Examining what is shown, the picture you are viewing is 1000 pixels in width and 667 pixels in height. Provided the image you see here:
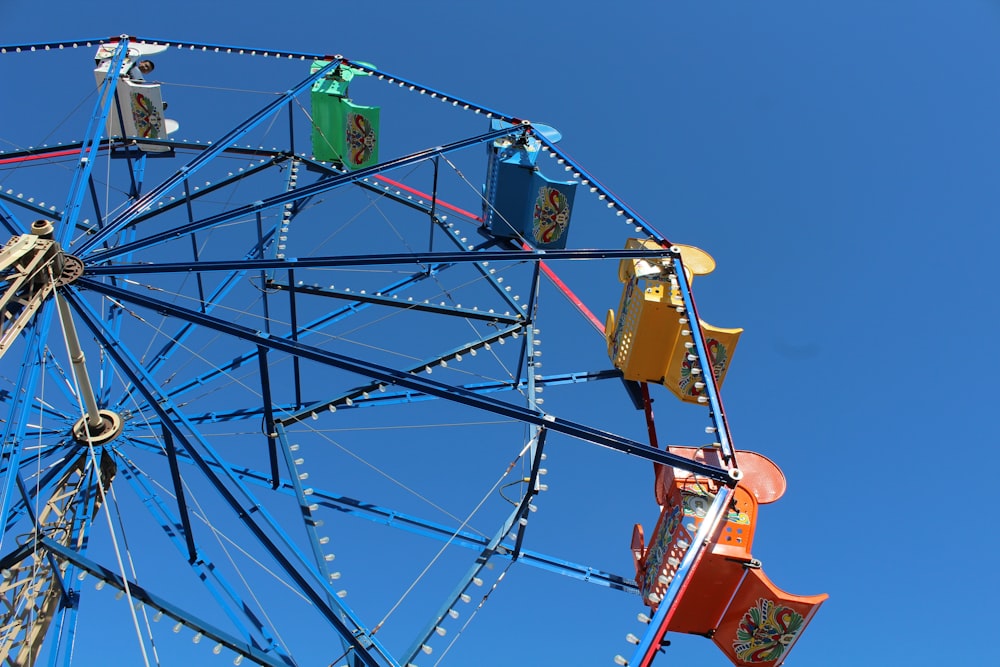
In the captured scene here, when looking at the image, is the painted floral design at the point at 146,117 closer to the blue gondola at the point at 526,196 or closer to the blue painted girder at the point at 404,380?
the blue gondola at the point at 526,196

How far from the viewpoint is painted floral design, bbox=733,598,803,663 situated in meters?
Result: 10.5

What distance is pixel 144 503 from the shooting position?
11766 mm

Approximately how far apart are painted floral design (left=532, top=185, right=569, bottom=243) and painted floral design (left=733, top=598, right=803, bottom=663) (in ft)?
27.7

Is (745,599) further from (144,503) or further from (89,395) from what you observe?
(89,395)

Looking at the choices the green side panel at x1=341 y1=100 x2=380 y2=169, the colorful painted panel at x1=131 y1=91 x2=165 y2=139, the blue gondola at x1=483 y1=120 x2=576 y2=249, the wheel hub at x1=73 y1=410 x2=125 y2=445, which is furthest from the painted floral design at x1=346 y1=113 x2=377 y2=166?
the wheel hub at x1=73 y1=410 x2=125 y2=445

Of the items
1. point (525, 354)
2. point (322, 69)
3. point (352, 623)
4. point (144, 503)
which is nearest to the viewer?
point (352, 623)

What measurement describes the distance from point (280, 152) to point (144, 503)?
28.8 ft

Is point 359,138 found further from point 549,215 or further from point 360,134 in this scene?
point 549,215

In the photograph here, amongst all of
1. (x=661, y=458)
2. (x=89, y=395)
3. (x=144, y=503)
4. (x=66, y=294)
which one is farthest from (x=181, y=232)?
(x=661, y=458)

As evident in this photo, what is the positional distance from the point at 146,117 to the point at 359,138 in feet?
16.1

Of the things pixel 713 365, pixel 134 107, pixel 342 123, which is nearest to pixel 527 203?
pixel 342 123

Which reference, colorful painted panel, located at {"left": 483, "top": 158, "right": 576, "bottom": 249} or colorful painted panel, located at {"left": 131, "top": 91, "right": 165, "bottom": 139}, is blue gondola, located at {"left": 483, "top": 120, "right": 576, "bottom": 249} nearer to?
colorful painted panel, located at {"left": 483, "top": 158, "right": 576, "bottom": 249}

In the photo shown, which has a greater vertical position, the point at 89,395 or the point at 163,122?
the point at 163,122

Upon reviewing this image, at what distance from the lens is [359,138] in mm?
16750
